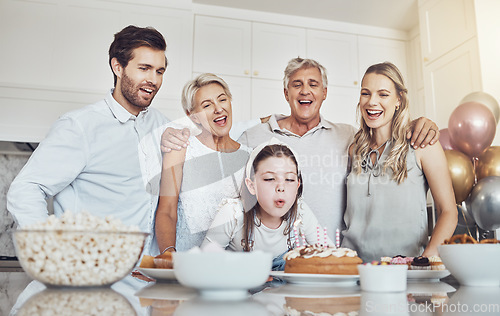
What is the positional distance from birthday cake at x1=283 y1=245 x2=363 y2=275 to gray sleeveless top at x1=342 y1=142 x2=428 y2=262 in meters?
0.87

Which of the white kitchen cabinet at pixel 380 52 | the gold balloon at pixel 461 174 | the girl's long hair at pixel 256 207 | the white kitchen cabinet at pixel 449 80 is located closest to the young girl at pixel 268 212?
the girl's long hair at pixel 256 207

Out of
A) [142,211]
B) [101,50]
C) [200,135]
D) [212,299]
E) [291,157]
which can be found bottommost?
[212,299]

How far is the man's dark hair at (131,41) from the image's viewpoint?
226 centimetres

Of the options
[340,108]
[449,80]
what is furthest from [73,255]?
[449,80]

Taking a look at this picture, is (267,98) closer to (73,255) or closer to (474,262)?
(474,262)

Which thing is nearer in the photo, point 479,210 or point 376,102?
point 479,210

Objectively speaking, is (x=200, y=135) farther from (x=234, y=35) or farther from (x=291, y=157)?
(x=234, y=35)

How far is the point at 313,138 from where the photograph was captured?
2.24 m

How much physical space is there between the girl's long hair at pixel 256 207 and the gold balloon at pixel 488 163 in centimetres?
94

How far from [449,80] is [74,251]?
2611 millimetres

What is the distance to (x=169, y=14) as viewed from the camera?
265 centimetres

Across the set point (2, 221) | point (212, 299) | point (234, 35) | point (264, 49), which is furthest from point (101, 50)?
point (212, 299)

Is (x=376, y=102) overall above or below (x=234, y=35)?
below

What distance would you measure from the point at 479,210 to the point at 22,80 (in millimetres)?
2552
